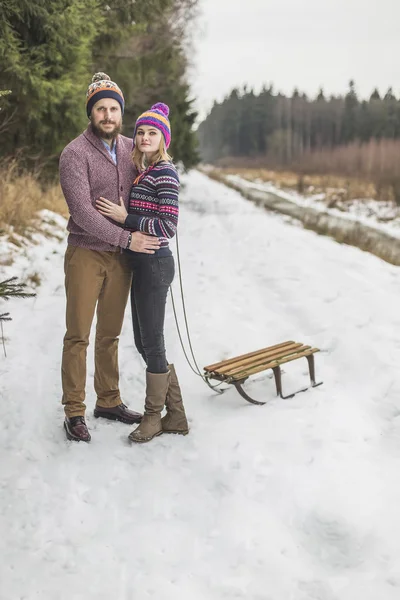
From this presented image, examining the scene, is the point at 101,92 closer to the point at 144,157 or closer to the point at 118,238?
the point at 144,157

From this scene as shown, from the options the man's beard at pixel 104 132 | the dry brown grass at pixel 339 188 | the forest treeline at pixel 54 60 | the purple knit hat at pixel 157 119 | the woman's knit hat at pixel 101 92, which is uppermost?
the forest treeline at pixel 54 60

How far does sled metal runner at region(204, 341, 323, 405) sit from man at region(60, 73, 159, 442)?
858 mm

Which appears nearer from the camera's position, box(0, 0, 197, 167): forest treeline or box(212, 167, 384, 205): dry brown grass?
box(0, 0, 197, 167): forest treeline

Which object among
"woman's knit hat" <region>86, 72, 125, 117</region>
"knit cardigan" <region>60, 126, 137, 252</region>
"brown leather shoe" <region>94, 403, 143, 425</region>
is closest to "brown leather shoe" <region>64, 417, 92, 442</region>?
"brown leather shoe" <region>94, 403, 143, 425</region>

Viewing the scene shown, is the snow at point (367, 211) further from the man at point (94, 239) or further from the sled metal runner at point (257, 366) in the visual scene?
the man at point (94, 239)

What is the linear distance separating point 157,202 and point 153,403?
4.35 feet

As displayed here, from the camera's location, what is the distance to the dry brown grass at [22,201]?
7668mm

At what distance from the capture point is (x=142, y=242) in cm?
332

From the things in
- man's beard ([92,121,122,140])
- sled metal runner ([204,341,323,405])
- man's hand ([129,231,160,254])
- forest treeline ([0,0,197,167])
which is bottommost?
sled metal runner ([204,341,323,405])

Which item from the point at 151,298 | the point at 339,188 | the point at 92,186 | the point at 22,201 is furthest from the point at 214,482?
the point at 339,188

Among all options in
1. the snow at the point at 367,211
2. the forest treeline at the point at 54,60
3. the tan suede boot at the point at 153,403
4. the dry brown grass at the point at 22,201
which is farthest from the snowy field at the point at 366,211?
the tan suede boot at the point at 153,403

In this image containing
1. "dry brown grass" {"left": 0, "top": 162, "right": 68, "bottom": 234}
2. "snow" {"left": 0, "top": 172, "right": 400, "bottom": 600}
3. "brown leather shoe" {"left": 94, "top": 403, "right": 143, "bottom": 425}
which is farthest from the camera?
"dry brown grass" {"left": 0, "top": 162, "right": 68, "bottom": 234}

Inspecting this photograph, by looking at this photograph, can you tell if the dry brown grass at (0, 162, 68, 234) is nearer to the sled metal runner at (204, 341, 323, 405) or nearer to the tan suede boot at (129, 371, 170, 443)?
the sled metal runner at (204, 341, 323, 405)

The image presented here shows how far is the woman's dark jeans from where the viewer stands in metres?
3.43
